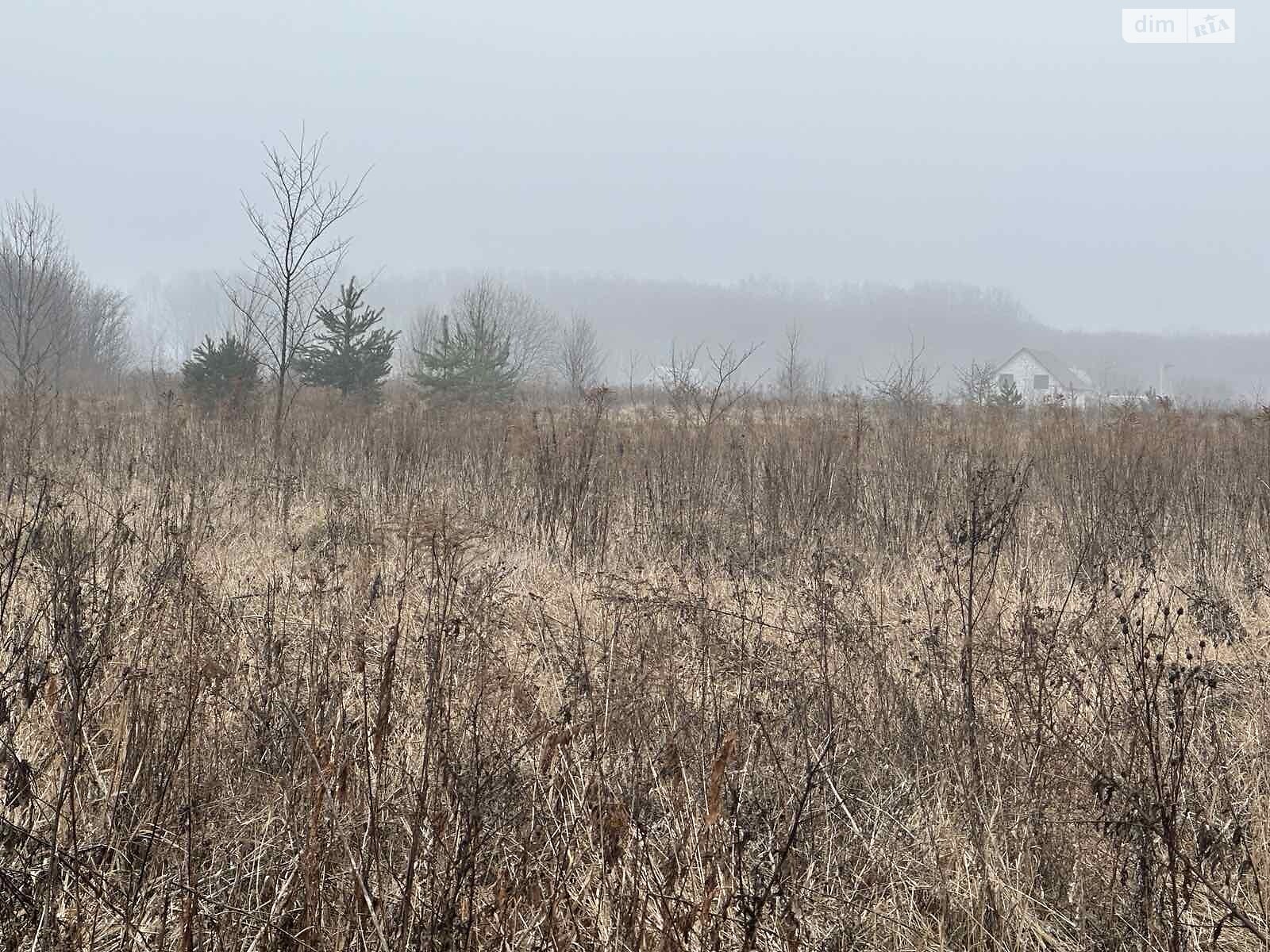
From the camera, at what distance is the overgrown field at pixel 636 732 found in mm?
1787

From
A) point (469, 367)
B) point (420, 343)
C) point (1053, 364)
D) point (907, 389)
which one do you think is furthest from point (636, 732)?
point (1053, 364)

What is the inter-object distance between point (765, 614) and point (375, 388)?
42.3 feet

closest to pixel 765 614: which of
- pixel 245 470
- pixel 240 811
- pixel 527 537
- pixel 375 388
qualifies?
pixel 527 537

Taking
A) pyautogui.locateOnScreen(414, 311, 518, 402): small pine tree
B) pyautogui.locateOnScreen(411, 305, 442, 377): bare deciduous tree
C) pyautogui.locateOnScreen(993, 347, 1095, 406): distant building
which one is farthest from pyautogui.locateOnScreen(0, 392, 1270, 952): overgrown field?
pyautogui.locateOnScreen(993, 347, 1095, 406): distant building

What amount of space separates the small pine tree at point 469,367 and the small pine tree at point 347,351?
5.39 feet

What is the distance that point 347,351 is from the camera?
15.8 metres

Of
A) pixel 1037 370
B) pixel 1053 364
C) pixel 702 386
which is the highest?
pixel 1053 364

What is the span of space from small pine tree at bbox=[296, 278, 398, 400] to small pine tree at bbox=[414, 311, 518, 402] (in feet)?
5.39

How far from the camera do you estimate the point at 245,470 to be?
28.8ft

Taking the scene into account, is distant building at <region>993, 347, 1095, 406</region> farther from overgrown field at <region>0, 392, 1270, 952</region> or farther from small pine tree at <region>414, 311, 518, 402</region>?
overgrown field at <region>0, 392, 1270, 952</region>

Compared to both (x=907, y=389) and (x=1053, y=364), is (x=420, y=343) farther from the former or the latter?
(x=1053, y=364)

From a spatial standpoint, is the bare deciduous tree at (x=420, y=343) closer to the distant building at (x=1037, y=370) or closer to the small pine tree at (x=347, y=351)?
the small pine tree at (x=347, y=351)

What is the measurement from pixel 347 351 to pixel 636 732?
1469 cm

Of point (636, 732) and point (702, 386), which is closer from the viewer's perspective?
point (636, 732)
